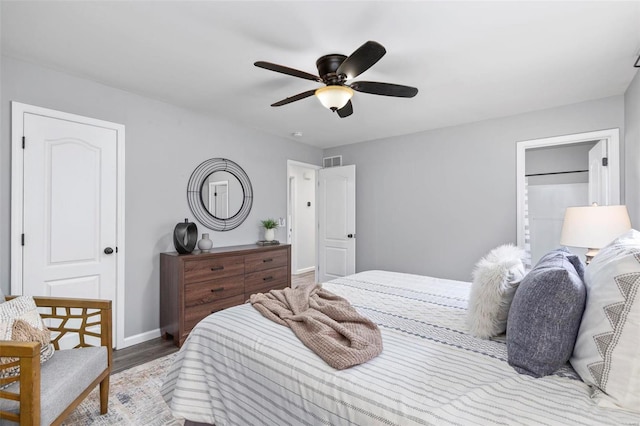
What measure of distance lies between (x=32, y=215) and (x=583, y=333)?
3.49 metres

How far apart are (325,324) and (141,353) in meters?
2.27

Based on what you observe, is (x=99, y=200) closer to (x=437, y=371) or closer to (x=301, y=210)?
(x=437, y=371)

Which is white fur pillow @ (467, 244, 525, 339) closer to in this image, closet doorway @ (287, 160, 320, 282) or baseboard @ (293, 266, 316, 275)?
closet doorway @ (287, 160, 320, 282)

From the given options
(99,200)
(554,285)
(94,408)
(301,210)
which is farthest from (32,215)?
(301,210)

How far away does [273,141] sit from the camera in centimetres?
447

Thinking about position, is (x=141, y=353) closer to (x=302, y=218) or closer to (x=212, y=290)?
(x=212, y=290)

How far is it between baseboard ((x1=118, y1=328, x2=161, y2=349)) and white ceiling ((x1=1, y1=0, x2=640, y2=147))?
2386 mm

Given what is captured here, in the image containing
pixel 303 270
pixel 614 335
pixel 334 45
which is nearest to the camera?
pixel 614 335

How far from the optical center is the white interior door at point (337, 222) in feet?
15.9

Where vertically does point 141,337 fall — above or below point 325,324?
below

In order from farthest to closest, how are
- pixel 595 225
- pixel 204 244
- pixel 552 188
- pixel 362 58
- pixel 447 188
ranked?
pixel 552 188
pixel 447 188
pixel 204 244
pixel 595 225
pixel 362 58

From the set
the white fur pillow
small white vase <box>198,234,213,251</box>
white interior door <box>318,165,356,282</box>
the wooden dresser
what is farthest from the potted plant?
the white fur pillow

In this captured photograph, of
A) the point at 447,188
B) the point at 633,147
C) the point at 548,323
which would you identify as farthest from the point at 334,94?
the point at 633,147

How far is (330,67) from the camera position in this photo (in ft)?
7.13
